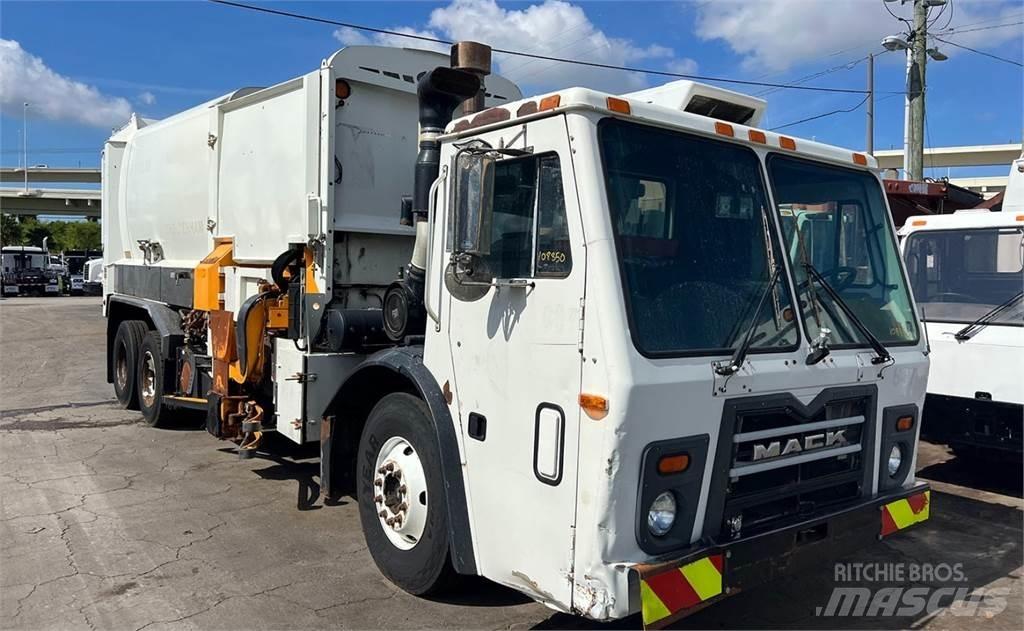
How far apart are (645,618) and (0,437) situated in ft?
24.7

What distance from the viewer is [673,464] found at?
306 centimetres

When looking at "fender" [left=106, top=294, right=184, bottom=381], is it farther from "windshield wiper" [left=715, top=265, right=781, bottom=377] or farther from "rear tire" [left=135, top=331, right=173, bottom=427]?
"windshield wiper" [left=715, top=265, right=781, bottom=377]

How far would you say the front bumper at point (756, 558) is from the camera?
295 cm

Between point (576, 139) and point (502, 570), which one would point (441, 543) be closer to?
point (502, 570)

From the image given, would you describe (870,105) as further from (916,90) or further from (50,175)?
(50,175)

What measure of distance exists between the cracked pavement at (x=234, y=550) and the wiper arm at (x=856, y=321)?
111cm

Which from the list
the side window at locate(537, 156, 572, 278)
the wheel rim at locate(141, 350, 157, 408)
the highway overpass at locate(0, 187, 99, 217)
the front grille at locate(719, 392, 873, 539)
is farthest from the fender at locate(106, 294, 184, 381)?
the highway overpass at locate(0, 187, 99, 217)

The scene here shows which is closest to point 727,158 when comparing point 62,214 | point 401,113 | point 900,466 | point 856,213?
→ point 856,213

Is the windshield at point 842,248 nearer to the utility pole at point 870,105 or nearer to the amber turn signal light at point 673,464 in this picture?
the amber turn signal light at point 673,464

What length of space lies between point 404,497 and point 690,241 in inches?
78.7

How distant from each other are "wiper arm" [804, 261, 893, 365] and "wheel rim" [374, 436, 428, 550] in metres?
2.17

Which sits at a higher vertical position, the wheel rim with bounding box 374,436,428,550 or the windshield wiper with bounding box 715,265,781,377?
the windshield wiper with bounding box 715,265,781,377

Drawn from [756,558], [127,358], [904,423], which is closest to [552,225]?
[756,558]

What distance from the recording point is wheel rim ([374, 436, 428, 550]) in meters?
4.02
